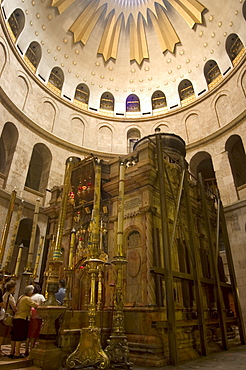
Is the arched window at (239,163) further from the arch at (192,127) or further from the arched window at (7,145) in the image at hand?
the arched window at (7,145)

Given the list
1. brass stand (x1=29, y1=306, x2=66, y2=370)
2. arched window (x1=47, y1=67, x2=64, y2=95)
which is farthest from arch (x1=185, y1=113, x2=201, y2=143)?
brass stand (x1=29, y1=306, x2=66, y2=370)

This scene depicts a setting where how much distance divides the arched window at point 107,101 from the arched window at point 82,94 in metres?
1.50

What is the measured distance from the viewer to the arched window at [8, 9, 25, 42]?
18.4 metres

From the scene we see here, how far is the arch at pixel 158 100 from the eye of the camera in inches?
937

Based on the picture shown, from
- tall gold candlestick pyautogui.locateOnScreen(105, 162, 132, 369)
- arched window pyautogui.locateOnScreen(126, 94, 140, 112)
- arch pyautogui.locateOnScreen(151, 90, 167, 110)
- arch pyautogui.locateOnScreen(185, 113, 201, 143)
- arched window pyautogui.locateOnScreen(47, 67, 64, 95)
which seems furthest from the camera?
arched window pyautogui.locateOnScreen(126, 94, 140, 112)

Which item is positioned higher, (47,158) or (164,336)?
(47,158)

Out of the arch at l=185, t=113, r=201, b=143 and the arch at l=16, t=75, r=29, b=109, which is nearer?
the arch at l=16, t=75, r=29, b=109

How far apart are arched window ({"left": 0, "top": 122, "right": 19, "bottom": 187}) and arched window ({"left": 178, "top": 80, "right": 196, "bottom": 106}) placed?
1445 centimetres

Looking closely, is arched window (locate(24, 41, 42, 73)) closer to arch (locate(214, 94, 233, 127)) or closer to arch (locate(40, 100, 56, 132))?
arch (locate(40, 100, 56, 132))

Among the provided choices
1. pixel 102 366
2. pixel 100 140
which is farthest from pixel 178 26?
pixel 102 366

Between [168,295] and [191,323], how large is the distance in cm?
197

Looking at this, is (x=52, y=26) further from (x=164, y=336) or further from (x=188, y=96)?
(x=164, y=336)

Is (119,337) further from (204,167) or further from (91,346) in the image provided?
(204,167)

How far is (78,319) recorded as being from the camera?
6137mm
